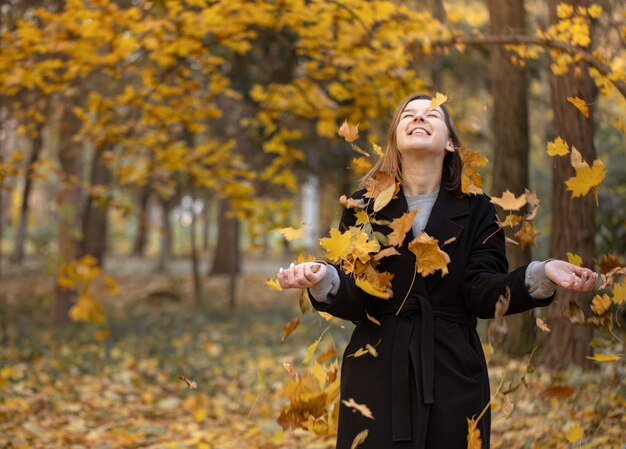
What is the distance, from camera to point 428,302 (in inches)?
100.0

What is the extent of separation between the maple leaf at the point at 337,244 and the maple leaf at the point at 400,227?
0.15 metres

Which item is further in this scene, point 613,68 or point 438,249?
point 613,68

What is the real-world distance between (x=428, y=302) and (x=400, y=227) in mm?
271

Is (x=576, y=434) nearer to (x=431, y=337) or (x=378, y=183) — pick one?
(x=431, y=337)

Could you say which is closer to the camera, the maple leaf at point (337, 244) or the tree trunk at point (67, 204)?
the maple leaf at point (337, 244)

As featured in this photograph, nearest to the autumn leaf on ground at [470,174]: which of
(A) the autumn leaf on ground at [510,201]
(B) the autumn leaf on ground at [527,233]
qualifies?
(A) the autumn leaf on ground at [510,201]

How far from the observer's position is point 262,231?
8.48 meters

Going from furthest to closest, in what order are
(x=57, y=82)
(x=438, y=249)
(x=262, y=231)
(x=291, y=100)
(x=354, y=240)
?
1. (x=262, y=231)
2. (x=291, y=100)
3. (x=57, y=82)
4. (x=354, y=240)
5. (x=438, y=249)

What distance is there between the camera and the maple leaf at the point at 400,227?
98.9 inches

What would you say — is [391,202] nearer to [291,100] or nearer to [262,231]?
[291,100]

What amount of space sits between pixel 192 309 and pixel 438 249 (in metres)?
12.1

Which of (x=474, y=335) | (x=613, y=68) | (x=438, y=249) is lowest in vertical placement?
(x=474, y=335)

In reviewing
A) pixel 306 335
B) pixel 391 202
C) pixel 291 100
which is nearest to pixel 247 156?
pixel 306 335

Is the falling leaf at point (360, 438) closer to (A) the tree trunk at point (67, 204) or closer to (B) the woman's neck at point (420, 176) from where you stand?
(B) the woman's neck at point (420, 176)
